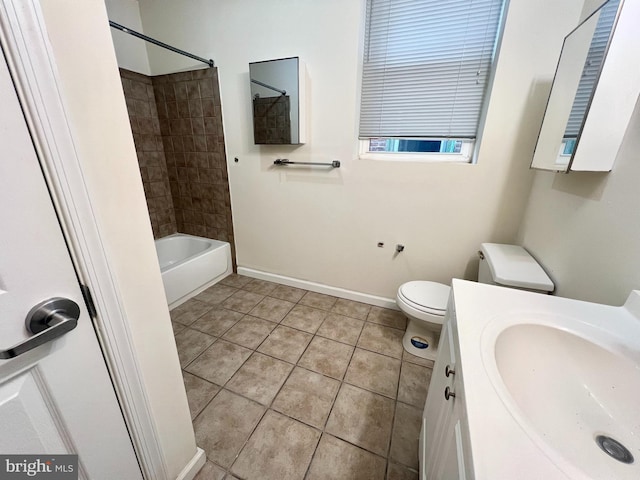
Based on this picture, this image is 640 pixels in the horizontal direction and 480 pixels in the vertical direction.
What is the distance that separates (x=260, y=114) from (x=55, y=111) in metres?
1.70

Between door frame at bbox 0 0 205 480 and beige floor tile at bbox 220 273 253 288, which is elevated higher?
door frame at bbox 0 0 205 480

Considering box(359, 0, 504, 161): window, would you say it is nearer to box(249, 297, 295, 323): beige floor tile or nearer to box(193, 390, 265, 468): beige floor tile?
box(249, 297, 295, 323): beige floor tile

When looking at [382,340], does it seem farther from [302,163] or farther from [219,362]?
[302,163]

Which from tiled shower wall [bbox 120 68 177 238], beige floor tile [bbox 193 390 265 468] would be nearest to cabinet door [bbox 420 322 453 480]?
beige floor tile [bbox 193 390 265 468]

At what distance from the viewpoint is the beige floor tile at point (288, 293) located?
232 cm

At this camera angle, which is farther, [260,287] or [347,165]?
[260,287]

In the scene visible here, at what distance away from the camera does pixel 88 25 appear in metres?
0.52

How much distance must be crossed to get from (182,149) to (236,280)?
1.41m

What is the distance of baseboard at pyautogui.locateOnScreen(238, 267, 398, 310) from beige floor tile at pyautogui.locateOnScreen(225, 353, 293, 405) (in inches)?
33.8

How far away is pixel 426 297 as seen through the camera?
1.60 m

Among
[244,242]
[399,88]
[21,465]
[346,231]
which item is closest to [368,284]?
[346,231]

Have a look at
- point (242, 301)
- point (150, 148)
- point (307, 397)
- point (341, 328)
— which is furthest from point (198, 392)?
point (150, 148)

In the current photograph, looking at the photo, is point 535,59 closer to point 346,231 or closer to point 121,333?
point 346,231

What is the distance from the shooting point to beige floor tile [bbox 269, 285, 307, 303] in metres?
2.32
